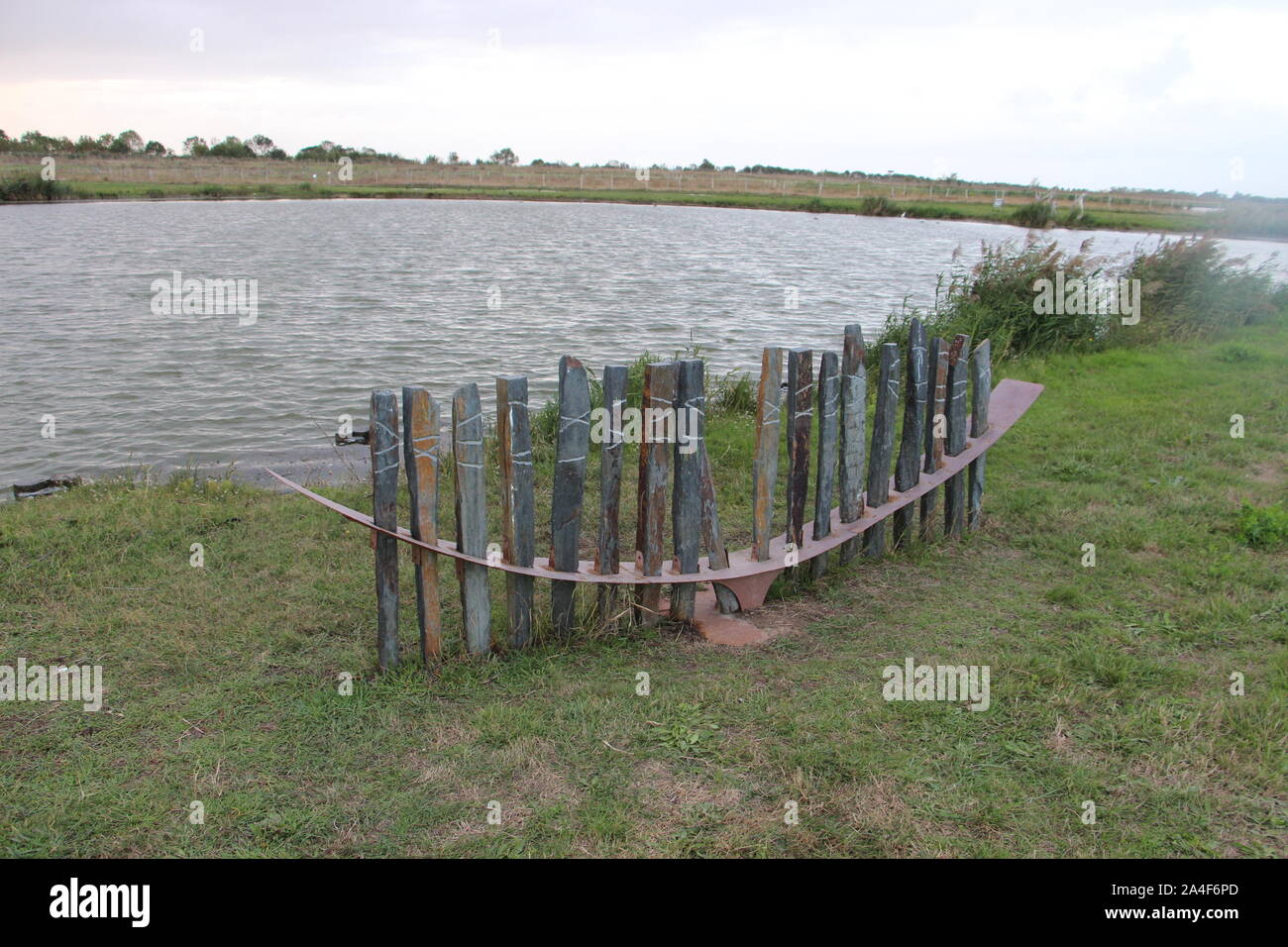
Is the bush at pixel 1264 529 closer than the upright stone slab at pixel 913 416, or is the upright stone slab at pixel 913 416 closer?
the upright stone slab at pixel 913 416

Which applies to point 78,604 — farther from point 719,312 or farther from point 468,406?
point 719,312

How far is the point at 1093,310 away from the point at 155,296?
19.3 m

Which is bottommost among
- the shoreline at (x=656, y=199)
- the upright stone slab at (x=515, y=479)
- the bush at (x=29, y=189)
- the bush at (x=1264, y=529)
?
the bush at (x=1264, y=529)

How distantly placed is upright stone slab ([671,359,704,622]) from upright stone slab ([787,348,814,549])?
0.64m

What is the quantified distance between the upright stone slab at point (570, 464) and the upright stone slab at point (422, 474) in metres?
0.64

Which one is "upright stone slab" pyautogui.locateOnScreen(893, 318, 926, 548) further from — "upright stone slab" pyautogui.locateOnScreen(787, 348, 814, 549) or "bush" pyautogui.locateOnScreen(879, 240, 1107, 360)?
"bush" pyautogui.locateOnScreen(879, 240, 1107, 360)

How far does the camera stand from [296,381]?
47.1ft

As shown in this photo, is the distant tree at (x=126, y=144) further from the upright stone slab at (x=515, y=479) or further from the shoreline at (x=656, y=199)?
the upright stone slab at (x=515, y=479)

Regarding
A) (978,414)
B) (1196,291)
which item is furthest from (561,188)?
(978,414)

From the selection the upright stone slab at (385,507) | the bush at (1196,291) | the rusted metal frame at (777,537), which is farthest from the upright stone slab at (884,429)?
the bush at (1196,291)

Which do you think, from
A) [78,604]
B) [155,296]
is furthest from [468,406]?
[155,296]

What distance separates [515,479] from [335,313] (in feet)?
55.5

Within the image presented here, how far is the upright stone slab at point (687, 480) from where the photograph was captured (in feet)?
16.9

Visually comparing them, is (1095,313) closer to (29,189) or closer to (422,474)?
(422,474)
